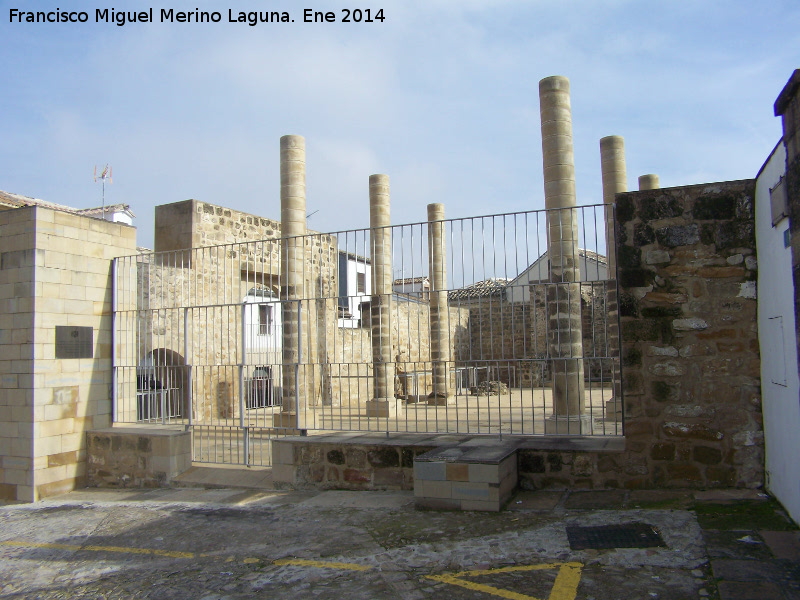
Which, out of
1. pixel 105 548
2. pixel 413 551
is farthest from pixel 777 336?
pixel 105 548

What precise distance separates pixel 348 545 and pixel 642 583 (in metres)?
2.34

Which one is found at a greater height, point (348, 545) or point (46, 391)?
point (46, 391)

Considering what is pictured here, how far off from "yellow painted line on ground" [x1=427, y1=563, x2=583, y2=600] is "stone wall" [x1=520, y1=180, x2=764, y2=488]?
2043 mm

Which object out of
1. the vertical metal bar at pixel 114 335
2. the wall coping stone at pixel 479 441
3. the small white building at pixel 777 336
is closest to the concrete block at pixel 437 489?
the wall coping stone at pixel 479 441

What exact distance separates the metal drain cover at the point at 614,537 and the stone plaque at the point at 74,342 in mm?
7164

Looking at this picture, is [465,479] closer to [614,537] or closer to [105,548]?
[614,537]

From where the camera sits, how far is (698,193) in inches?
242

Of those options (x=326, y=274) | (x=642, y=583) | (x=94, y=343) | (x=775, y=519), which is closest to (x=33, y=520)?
(x=94, y=343)

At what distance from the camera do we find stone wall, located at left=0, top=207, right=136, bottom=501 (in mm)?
8586

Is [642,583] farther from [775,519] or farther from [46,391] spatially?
[46,391]

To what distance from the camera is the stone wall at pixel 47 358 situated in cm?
859

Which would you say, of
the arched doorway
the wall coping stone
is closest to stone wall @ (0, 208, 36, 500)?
the arched doorway

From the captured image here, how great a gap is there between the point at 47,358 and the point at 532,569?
23.5 feet

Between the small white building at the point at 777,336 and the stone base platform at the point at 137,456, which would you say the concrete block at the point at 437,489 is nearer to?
the small white building at the point at 777,336
